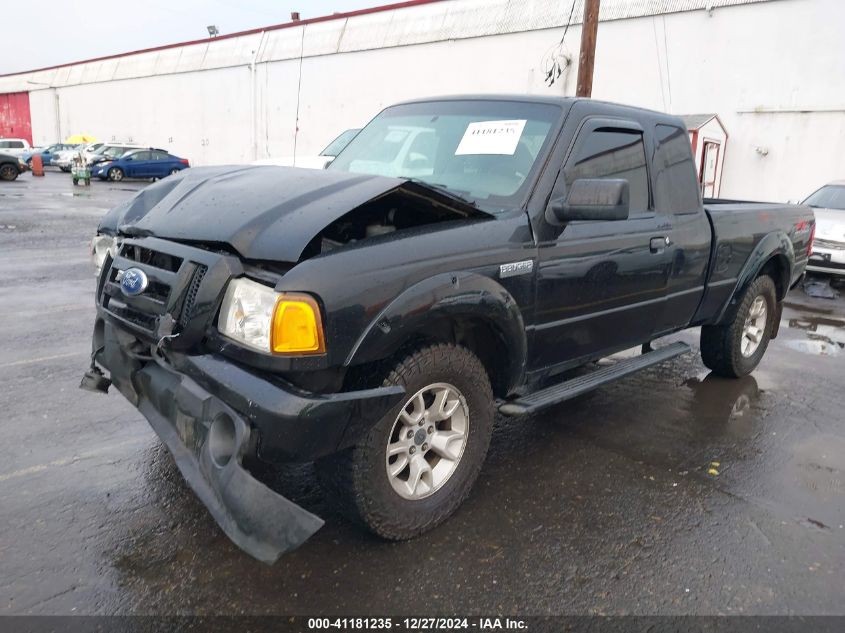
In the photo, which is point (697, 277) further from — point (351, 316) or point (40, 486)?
point (40, 486)

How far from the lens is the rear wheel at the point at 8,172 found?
25878mm

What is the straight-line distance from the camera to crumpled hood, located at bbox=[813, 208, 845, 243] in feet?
32.6

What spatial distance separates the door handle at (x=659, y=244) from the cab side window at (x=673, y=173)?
0.21 m

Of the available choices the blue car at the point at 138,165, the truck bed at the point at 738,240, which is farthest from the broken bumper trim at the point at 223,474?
the blue car at the point at 138,165

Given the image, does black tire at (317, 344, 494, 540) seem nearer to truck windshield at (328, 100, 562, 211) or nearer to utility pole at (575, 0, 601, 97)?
truck windshield at (328, 100, 562, 211)

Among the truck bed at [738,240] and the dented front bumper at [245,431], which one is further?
the truck bed at [738,240]

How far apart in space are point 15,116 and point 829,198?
61.4m

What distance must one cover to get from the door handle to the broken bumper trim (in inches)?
107

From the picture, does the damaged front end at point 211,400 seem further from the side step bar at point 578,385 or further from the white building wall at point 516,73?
the white building wall at point 516,73

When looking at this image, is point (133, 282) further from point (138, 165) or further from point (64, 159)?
point (64, 159)

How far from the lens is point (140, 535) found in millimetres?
2941

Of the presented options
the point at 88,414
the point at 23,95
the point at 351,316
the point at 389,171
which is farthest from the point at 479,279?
the point at 23,95

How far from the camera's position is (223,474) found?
2.39 m

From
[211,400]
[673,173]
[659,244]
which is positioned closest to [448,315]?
[211,400]
